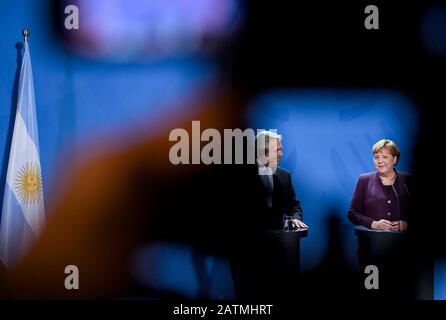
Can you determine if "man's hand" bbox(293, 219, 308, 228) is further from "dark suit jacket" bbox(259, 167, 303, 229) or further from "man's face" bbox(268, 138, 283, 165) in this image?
"man's face" bbox(268, 138, 283, 165)

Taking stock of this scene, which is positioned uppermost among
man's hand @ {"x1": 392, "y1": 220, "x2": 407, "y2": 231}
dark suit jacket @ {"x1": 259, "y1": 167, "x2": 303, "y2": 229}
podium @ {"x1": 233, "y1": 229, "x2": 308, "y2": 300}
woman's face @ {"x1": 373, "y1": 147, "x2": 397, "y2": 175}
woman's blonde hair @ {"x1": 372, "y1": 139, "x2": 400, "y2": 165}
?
woman's blonde hair @ {"x1": 372, "y1": 139, "x2": 400, "y2": 165}

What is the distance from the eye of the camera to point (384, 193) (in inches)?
115

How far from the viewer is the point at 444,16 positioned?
2.91 meters

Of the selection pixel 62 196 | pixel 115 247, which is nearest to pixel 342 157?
pixel 115 247

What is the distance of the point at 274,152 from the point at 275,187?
9.3 inches

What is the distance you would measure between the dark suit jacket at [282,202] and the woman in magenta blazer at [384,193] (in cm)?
41

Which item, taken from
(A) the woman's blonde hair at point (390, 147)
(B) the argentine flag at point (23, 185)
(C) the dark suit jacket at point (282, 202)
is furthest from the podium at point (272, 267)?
(B) the argentine flag at point (23, 185)

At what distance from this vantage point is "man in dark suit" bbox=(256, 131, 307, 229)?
2941mm

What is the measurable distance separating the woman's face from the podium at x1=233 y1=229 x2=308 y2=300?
71cm

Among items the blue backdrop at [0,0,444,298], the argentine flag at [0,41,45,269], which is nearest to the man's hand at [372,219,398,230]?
the blue backdrop at [0,0,444,298]

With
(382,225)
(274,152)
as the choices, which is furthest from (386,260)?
(274,152)

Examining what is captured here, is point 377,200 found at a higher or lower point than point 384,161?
lower

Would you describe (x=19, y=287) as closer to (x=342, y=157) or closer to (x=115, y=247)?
(x=115, y=247)

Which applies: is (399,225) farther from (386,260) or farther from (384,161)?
(384,161)
